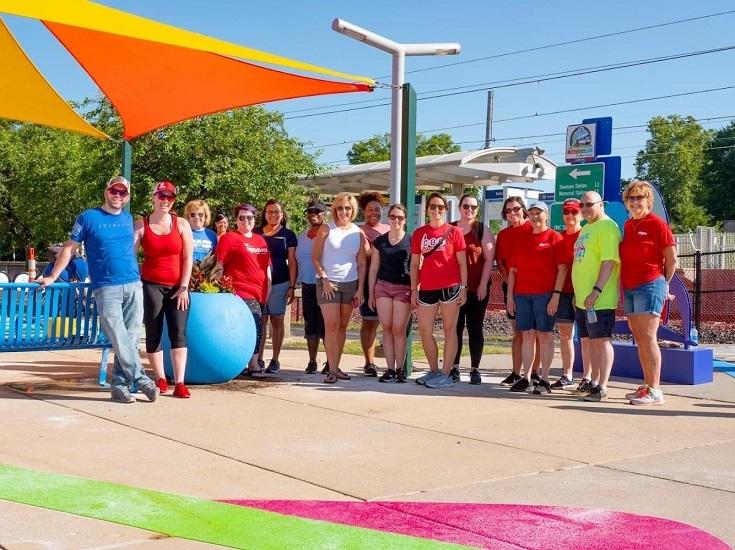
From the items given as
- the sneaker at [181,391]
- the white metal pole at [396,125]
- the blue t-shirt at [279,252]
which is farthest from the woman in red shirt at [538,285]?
the sneaker at [181,391]

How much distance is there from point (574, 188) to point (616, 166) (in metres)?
0.62

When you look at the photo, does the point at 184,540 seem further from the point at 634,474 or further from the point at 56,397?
the point at 56,397

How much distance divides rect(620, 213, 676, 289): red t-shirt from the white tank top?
103 inches

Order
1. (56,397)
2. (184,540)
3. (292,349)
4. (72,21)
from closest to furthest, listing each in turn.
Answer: (184,540) < (72,21) < (56,397) < (292,349)

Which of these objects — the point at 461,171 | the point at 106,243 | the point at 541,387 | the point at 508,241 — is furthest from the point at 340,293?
the point at 461,171

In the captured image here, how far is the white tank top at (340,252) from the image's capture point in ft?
29.8

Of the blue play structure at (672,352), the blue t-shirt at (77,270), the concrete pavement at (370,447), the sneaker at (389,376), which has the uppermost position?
the blue t-shirt at (77,270)

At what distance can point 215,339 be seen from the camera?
845 centimetres

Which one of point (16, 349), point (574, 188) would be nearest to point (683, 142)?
point (574, 188)

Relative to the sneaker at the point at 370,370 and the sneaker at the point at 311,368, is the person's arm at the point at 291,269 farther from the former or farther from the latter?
the sneaker at the point at 370,370

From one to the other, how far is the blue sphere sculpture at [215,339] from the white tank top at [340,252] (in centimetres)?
93

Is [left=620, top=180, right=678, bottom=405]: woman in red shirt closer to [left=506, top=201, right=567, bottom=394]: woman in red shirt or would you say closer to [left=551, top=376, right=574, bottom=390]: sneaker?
[left=506, top=201, right=567, bottom=394]: woman in red shirt

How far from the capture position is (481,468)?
18.0ft

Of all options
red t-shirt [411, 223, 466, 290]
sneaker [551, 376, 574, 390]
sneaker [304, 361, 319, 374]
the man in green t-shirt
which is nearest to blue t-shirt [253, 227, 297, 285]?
sneaker [304, 361, 319, 374]
